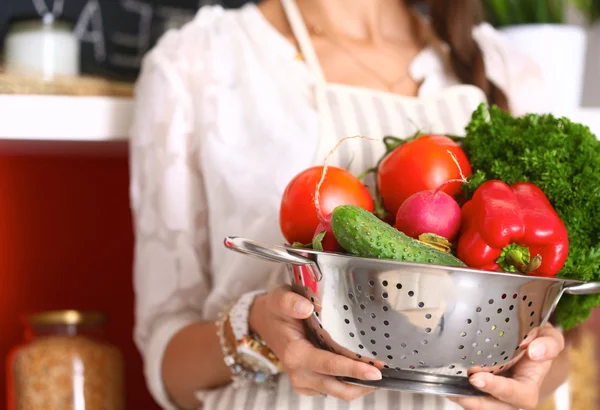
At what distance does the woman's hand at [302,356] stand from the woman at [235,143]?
0.64ft

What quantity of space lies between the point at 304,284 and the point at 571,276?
0.87 feet

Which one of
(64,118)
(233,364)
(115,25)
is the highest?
(115,25)

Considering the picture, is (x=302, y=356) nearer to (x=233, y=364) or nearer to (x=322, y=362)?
(x=322, y=362)

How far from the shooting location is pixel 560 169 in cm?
73

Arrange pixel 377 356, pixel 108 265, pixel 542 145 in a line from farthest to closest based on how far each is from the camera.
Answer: pixel 108 265 < pixel 542 145 < pixel 377 356

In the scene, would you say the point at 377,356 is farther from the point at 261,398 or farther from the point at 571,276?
the point at 261,398

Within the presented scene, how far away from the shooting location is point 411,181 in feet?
2.39

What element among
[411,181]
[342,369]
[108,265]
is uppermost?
[411,181]

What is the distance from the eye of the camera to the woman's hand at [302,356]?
0.67 meters

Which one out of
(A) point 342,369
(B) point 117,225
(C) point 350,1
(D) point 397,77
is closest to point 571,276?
(A) point 342,369

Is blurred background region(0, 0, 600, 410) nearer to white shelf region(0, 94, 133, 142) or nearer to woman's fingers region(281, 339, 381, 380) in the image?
white shelf region(0, 94, 133, 142)

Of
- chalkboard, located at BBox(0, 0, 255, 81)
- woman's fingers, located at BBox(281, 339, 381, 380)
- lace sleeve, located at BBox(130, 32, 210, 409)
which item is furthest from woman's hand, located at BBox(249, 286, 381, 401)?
chalkboard, located at BBox(0, 0, 255, 81)

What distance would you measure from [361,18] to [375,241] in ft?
2.31

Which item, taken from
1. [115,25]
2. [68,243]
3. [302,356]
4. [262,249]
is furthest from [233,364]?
[115,25]
